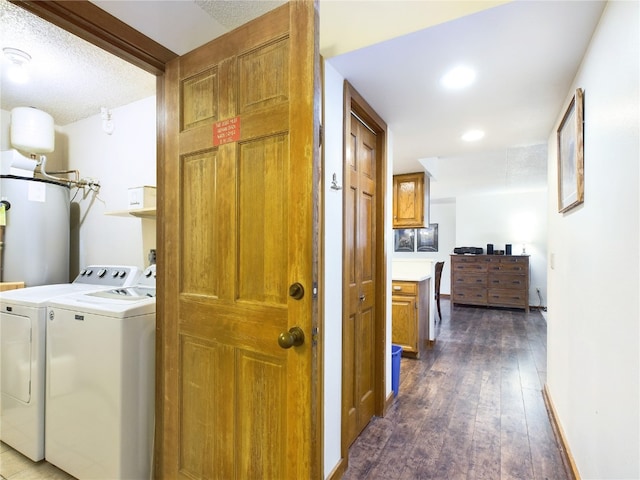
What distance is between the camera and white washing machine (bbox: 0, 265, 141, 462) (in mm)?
1709

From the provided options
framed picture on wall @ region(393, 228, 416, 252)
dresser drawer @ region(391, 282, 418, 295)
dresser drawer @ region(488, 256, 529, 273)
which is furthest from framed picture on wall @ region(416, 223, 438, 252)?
dresser drawer @ region(391, 282, 418, 295)

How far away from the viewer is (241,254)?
50.9 inches

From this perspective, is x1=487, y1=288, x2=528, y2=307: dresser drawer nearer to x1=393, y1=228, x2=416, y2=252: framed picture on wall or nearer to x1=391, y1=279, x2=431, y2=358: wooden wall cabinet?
x1=393, y1=228, x2=416, y2=252: framed picture on wall

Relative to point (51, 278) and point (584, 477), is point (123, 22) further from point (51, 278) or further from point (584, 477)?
point (584, 477)

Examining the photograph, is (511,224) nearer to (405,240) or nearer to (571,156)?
(405,240)

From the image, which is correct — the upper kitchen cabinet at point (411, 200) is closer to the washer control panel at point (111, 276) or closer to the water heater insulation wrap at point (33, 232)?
the washer control panel at point (111, 276)

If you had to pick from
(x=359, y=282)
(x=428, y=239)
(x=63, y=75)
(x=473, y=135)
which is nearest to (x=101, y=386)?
(x=359, y=282)

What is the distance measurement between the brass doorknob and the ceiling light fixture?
2.45 meters

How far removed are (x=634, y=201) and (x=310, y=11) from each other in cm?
117

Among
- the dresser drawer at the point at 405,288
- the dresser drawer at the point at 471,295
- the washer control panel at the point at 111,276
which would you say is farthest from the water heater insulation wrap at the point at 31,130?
the dresser drawer at the point at 471,295

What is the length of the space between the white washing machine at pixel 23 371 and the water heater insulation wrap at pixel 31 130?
1.35 m

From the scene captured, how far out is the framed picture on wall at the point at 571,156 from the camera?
1.57 metres

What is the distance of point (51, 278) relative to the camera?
2.64 meters

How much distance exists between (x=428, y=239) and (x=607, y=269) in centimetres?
729
